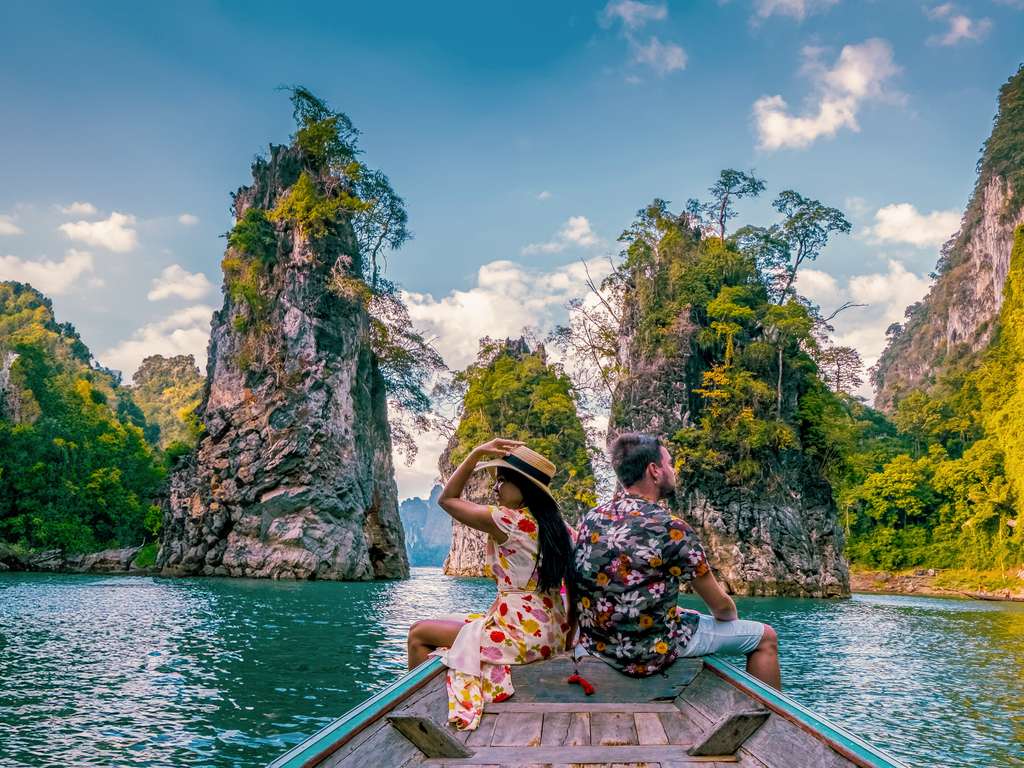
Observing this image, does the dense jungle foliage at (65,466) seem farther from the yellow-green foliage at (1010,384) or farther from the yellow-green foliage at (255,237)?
the yellow-green foliage at (1010,384)

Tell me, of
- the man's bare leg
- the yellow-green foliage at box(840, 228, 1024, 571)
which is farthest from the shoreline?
the man's bare leg

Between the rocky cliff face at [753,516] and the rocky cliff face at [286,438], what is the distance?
48.7 feet

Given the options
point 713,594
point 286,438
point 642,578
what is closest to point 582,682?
point 642,578

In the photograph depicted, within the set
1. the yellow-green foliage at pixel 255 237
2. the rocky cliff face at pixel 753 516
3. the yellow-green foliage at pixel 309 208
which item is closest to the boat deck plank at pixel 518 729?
the rocky cliff face at pixel 753 516

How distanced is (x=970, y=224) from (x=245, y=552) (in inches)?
3086

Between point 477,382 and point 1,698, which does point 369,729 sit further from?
point 477,382

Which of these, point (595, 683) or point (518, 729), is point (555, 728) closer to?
point (518, 729)

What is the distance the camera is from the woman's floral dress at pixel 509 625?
3711mm

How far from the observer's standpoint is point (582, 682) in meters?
3.77

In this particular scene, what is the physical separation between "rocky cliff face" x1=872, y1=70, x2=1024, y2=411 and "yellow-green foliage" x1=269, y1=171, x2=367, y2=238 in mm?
45597

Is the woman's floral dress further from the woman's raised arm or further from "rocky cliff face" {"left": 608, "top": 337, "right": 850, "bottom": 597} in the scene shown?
"rocky cliff face" {"left": 608, "top": 337, "right": 850, "bottom": 597}

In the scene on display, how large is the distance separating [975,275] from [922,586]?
39.2 meters

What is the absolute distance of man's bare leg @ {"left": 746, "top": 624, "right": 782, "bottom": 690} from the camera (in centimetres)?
432

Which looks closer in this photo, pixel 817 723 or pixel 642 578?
pixel 817 723
